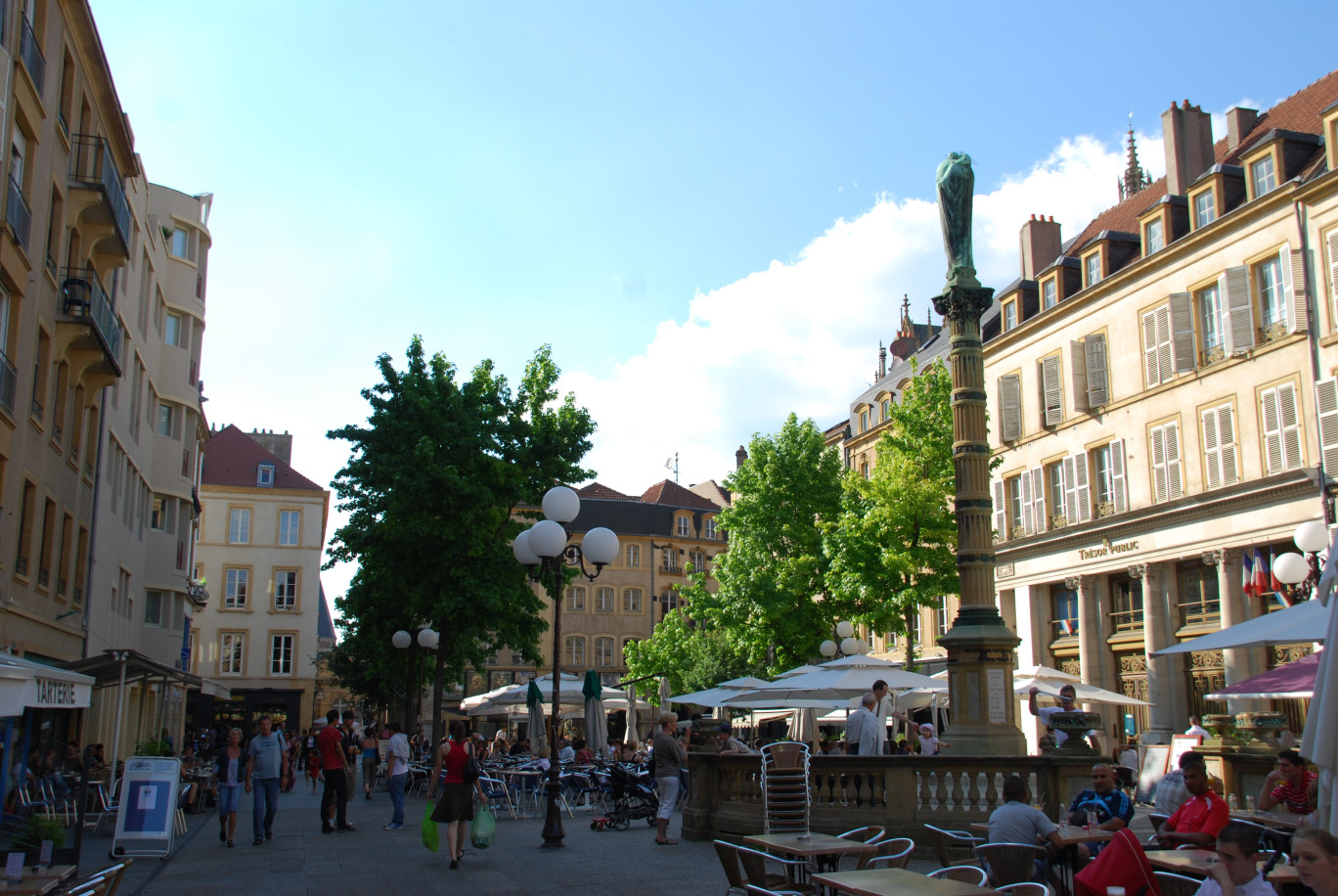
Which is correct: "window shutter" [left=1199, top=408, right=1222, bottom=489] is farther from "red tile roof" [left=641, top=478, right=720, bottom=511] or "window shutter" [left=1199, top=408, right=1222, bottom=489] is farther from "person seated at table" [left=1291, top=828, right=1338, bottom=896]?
"red tile roof" [left=641, top=478, right=720, bottom=511]

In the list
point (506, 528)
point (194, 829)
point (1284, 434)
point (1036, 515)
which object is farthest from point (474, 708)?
point (1284, 434)

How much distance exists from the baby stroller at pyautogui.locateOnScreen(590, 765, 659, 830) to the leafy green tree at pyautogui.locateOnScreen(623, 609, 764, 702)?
98.8 feet

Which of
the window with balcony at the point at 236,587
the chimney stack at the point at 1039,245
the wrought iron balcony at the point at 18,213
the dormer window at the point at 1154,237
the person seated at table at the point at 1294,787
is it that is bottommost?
the person seated at table at the point at 1294,787

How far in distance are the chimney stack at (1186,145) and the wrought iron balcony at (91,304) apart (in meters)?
28.9

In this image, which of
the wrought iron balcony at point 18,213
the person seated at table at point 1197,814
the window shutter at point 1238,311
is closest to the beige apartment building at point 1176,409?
the window shutter at point 1238,311

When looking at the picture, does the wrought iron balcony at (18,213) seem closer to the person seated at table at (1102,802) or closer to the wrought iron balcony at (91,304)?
the wrought iron balcony at (91,304)

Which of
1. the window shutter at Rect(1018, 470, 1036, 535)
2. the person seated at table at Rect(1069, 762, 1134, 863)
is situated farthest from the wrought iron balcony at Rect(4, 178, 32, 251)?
the window shutter at Rect(1018, 470, 1036, 535)

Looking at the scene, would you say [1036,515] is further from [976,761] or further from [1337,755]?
[1337,755]

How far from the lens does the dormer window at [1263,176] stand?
94.9 feet

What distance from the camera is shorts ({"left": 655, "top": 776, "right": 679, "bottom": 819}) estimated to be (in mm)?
15088

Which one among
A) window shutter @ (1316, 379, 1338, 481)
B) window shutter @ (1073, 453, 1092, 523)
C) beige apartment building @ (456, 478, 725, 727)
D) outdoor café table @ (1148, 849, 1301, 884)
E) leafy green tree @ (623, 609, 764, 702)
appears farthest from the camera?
beige apartment building @ (456, 478, 725, 727)

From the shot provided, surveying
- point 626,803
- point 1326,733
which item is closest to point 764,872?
point 1326,733

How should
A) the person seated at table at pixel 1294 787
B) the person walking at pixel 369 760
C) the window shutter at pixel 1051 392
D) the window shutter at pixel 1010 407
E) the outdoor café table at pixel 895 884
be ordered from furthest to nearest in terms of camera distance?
the window shutter at pixel 1010 407, the window shutter at pixel 1051 392, the person walking at pixel 369 760, the person seated at table at pixel 1294 787, the outdoor café table at pixel 895 884

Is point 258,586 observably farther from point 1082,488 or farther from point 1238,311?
point 1238,311
